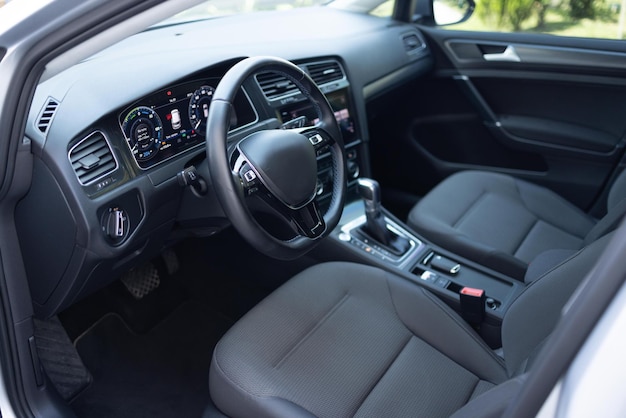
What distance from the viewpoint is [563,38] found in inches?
97.0

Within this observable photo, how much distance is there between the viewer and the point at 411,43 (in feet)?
9.05

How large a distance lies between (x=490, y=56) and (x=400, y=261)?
1.16m

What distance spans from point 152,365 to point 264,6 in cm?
155

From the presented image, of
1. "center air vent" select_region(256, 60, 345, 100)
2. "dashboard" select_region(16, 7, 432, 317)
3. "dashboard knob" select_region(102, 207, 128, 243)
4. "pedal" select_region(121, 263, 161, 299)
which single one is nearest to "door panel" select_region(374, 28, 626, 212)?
"center air vent" select_region(256, 60, 345, 100)

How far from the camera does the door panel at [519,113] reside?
7.98ft

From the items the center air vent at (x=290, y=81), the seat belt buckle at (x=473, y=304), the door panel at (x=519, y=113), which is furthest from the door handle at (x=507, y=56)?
the seat belt buckle at (x=473, y=304)

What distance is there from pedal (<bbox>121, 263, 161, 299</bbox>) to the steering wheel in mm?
953

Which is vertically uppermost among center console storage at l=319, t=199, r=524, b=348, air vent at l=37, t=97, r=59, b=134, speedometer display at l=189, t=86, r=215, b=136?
air vent at l=37, t=97, r=59, b=134

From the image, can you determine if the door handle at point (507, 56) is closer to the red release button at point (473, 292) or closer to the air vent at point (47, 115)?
the red release button at point (473, 292)

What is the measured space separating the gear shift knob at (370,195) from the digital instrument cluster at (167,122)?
55 cm

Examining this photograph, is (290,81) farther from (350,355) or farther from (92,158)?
(350,355)

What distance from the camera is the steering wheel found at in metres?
1.30

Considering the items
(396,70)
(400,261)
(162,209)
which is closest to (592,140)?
(396,70)

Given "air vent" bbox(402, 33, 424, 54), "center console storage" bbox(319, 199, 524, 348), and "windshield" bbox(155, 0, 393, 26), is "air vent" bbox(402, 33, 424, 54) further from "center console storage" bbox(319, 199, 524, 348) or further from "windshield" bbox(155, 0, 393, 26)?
"center console storage" bbox(319, 199, 524, 348)
